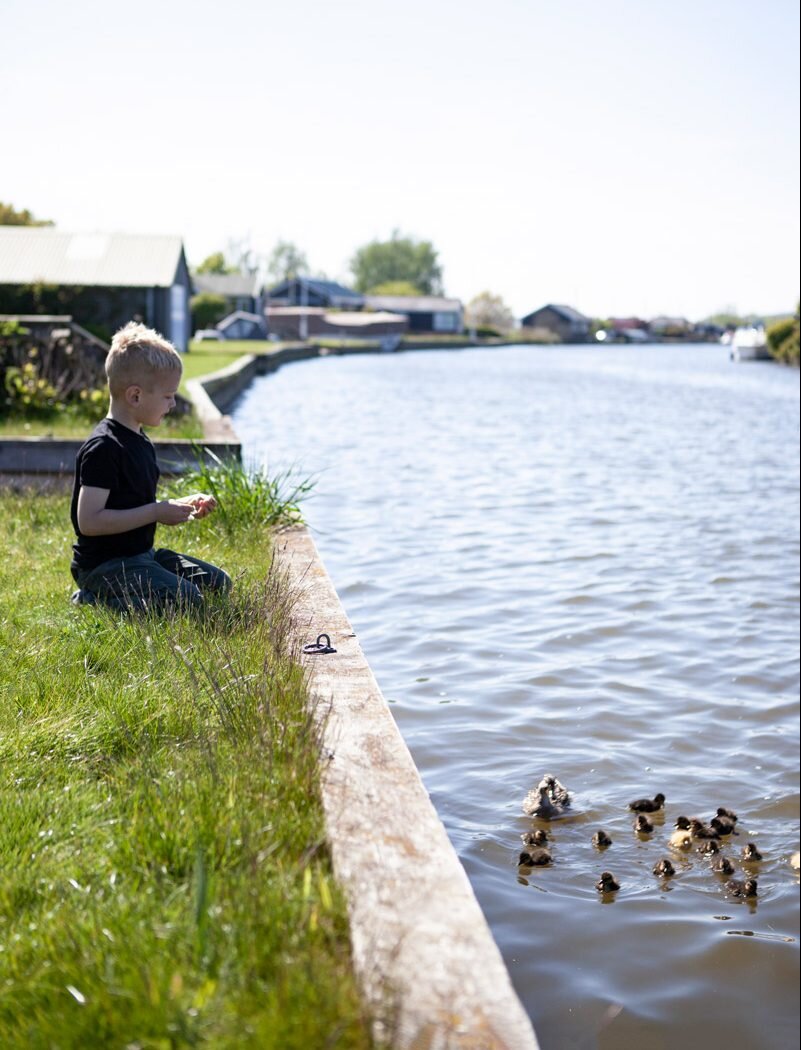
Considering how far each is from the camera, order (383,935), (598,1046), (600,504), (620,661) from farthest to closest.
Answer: (600,504) → (620,661) → (598,1046) → (383,935)

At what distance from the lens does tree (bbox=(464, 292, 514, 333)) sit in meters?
175

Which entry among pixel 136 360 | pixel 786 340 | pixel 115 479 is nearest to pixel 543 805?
pixel 115 479

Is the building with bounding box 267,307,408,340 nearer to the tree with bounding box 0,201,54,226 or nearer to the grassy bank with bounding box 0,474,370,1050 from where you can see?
the tree with bounding box 0,201,54,226

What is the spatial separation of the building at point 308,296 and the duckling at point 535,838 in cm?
11921

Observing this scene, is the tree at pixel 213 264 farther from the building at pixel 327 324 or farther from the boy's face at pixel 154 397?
the boy's face at pixel 154 397

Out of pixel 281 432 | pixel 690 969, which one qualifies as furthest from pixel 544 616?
pixel 281 432

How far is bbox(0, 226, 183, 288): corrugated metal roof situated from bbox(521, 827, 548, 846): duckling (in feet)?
115

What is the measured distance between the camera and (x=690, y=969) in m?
5.12

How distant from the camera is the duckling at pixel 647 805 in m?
6.70

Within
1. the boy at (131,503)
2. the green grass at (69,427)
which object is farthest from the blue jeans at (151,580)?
the green grass at (69,427)

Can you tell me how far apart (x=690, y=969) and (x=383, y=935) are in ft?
10.2

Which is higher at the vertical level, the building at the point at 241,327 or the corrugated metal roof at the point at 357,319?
the corrugated metal roof at the point at 357,319

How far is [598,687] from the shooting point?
356 inches

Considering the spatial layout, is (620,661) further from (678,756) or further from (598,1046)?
(598,1046)
